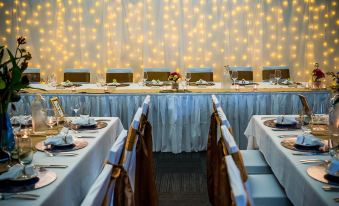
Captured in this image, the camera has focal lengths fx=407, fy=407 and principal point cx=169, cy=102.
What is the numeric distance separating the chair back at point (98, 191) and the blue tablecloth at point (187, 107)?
2656 mm

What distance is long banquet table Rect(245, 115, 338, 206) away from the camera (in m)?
1.78

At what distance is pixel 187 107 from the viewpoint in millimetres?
4285

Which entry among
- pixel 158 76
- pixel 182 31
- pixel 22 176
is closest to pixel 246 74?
pixel 158 76

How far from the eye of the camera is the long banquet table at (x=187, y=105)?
4.20m

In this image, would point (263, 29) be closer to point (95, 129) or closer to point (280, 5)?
point (280, 5)

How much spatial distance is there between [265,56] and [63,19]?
3298 mm

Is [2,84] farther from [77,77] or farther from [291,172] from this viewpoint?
[77,77]

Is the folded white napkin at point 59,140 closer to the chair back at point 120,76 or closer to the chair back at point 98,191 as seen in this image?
the chair back at point 98,191

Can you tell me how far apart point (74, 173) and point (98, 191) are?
2.36 ft

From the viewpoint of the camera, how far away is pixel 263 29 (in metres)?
6.47

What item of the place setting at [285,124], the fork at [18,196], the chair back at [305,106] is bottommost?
the fork at [18,196]

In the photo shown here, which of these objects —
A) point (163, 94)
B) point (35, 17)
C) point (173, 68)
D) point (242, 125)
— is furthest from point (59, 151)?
point (35, 17)

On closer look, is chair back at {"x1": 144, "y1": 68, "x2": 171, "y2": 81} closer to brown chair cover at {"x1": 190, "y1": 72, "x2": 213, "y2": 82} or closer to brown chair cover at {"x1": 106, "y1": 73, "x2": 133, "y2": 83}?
brown chair cover at {"x1": 106, "y1": 73, "x2": 133, "y2": 83}

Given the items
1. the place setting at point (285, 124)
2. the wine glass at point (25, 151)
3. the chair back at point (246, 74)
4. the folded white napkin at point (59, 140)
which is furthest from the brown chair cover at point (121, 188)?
the chair back at point (246, 74)
